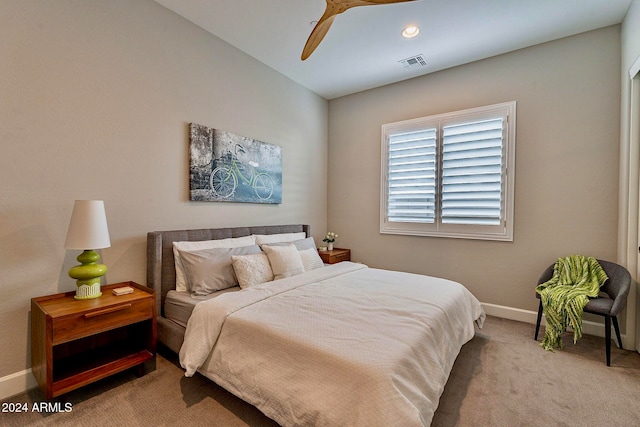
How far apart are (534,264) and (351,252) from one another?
7.59 ft


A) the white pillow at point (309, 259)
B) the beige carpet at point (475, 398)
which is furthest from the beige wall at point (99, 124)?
the white pillow at point (309, 259)

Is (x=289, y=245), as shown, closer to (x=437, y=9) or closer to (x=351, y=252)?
(x=351, y=252)

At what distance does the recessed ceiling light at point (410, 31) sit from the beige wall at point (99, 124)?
1.78m

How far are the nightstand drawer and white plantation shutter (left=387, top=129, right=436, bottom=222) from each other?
3148mm

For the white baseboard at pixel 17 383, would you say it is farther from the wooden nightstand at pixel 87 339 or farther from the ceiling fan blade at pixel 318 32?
the ceiling fan blade at pixel 318 32

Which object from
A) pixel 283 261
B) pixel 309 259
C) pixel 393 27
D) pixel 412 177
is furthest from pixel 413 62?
pixel 283 261

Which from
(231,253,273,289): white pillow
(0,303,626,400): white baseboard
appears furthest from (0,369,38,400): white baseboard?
(231,253,273,289): white pillow

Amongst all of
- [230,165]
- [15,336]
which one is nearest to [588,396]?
[230,165]

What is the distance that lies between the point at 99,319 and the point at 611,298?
412 cm

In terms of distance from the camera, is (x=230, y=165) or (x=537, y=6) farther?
(x=230, y=165)

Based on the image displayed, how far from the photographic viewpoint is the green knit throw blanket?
2.47 m

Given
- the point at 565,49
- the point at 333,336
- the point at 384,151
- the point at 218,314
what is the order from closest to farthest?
the point at 333,336 < the point at 218,314 < the point at 565,49 < the point at 384,151

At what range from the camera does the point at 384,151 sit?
4211 mm

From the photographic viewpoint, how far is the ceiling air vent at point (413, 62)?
3.44m
